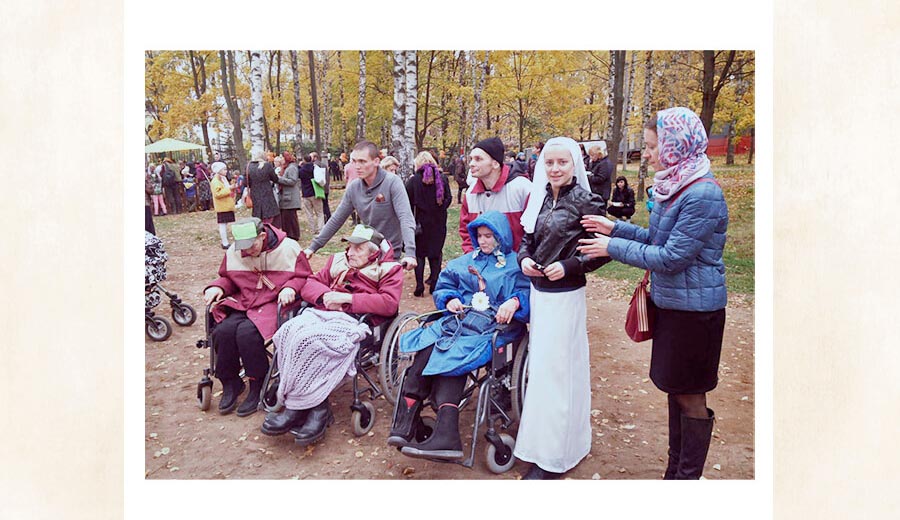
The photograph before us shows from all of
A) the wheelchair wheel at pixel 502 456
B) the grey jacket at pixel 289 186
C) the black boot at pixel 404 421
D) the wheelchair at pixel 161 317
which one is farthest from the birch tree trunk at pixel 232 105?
the wheelchair wheel at pixel 502 456

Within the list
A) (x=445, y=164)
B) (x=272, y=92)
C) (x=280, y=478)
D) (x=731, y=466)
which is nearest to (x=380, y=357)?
(x=280, y=478)

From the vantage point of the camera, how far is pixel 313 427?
3189 mm

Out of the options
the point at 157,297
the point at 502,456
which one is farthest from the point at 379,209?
the point at 157,297

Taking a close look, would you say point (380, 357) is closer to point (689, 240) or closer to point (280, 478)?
point (280, 478)

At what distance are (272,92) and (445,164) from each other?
131 cm

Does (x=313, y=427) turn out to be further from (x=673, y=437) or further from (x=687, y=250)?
(x=687, y=250)

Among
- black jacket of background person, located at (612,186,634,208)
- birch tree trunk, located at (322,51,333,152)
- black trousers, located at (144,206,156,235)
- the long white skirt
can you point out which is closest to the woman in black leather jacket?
the long white skirt

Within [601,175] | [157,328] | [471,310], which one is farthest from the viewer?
[157,328]

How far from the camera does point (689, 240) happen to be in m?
2.62

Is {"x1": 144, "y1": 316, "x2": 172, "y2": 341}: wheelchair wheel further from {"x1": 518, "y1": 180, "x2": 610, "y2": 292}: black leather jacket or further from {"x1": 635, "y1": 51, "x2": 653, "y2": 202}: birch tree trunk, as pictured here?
{"x1": 635, "y1": 51, "x2": 653, "y2": 202}: birch tree trunk

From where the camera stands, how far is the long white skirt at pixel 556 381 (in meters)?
2.96

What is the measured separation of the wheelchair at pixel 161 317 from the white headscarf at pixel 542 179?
2.84 meters

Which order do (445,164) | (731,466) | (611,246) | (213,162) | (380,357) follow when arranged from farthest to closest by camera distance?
(445,164) → (213,162) → (380,357) → (731,466) → (611,246)

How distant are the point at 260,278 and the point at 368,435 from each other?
1242 millimetres
